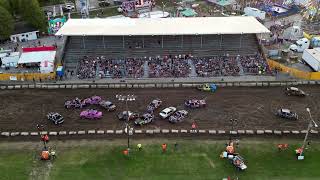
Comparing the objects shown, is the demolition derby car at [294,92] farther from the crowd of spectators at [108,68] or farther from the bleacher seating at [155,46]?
the crowd of spectators at [108,68]

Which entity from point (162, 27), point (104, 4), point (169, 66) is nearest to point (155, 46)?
point (162, 27)

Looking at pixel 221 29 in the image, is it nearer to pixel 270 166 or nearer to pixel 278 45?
pixel 278 45

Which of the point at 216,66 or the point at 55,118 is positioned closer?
the point at 55,118

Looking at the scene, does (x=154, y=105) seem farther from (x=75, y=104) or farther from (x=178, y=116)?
(x=75, y=104)

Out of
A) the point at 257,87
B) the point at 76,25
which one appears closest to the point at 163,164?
the point at 257,87

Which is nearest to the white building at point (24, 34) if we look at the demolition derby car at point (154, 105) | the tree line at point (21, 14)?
the tree line at point (21, 14)

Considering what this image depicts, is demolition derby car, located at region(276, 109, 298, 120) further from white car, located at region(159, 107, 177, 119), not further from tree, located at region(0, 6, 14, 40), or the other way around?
tree, located at region(0, 6, 14, 40)

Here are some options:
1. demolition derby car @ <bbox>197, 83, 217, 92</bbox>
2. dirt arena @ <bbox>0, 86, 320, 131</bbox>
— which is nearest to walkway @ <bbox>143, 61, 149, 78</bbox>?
dirt arena @ <bbox>0, 86, 320, 131</bbox>
